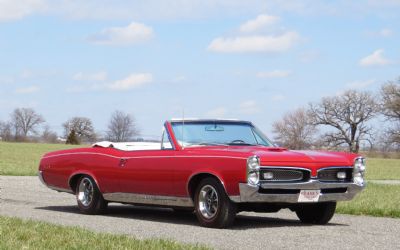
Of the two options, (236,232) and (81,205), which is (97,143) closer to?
(81,205)

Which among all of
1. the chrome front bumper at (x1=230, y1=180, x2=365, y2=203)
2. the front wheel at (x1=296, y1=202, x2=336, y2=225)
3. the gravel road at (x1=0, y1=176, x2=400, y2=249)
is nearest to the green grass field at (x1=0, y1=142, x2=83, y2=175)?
the gravel road at (x1=0, y1=176, x2=400, y2=249)

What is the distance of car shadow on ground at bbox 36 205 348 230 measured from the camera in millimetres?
9938

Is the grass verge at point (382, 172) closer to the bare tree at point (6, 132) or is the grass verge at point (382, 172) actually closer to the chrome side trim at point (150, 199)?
the chrome side trim at point (150, 199)

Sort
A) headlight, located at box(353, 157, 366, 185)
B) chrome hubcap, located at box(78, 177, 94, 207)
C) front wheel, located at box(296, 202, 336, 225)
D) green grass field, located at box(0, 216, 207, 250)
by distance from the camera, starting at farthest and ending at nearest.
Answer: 1. chrome hubcap, located at box(78, 177, 94, 207)
2. front wheel, located at box(296, 202, 336, 225)
3. headlight, located at box(353, 157, 366, 185)
4. green grass field, located at box(0, 216, 207, 250)

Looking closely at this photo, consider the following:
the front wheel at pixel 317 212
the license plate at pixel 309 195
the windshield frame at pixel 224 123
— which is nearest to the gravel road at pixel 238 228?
the front wheel at pixel 317 212

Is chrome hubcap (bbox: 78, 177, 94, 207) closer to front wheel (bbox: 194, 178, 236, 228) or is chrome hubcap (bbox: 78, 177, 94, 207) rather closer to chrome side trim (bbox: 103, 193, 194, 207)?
chrome side trim (bbox: 103, 193, 194, 207)

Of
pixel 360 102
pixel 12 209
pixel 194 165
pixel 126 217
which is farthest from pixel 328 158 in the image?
pixel 360 102

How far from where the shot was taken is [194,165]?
9453mm

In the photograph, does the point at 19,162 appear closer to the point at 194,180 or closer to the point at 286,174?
the point at 194,180

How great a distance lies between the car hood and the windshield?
1.25 feet

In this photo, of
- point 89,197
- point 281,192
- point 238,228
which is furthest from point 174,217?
point 281,192

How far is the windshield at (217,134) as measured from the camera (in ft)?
33.4

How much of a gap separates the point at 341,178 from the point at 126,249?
12.3 ft

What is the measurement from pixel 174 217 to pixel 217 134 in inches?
58.2
